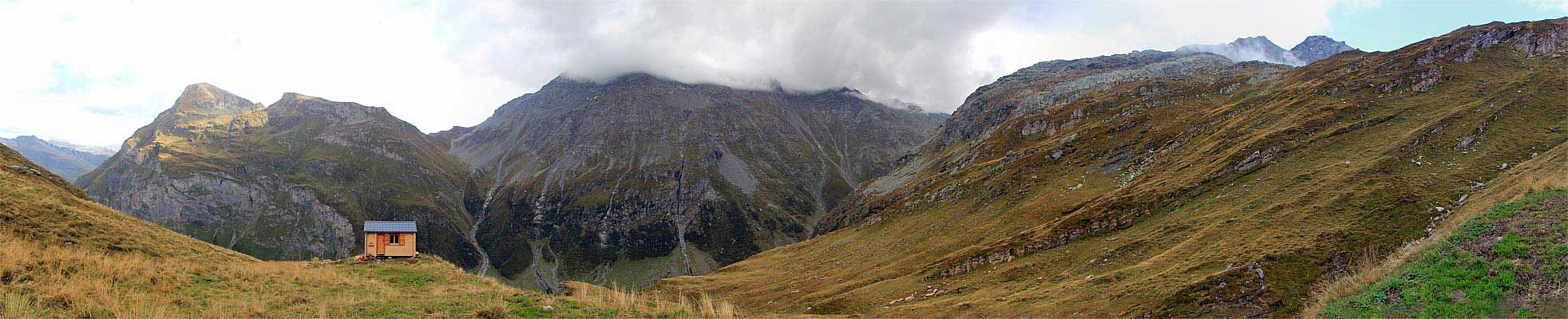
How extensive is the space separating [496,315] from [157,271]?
12093 mm

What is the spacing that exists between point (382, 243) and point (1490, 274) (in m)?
64.5

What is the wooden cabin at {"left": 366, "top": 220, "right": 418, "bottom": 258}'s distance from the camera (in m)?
51.8

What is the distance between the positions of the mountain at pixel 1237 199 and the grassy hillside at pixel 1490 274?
96.6 inches

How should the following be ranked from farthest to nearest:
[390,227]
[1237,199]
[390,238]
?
[390,227]
[390,238]
[1237,199]

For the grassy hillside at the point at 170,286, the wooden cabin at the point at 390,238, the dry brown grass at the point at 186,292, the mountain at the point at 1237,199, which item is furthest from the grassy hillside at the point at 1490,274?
the wooden cabin at the point at 390,238

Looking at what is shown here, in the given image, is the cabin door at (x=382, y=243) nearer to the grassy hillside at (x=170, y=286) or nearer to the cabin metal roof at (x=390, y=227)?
the cabin metal roof at (x=390, y=227)

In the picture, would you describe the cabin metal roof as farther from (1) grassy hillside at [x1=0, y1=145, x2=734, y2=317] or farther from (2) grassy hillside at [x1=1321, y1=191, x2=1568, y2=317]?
(2) grassy hillside at [x1=1321, y1=191, x2=1568, y2=317]

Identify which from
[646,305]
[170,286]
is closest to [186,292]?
[170,286]

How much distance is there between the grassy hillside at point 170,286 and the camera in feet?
52.9

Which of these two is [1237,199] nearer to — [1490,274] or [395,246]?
[1490,274]

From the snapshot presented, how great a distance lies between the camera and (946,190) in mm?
123750

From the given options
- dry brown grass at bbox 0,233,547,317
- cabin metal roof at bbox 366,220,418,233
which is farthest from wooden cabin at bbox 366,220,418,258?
dry brown grass at bbox 0,233,547,317

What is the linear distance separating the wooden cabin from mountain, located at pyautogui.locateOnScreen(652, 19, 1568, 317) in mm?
33872

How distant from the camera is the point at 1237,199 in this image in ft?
149
